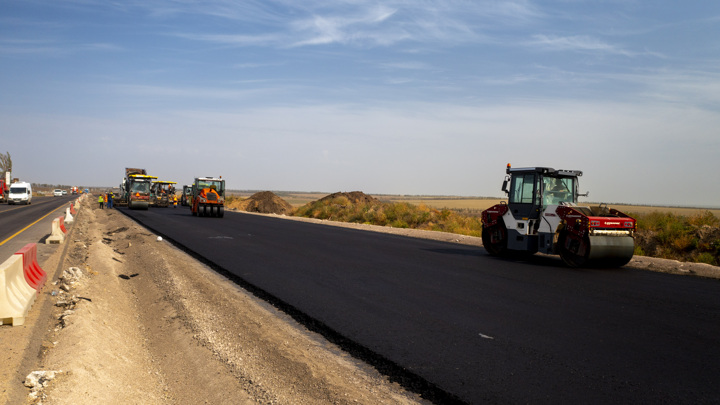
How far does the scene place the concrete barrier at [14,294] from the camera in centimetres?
707

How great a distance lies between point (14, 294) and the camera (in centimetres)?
745

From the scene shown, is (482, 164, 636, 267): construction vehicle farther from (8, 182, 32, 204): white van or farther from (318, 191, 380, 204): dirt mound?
(8, 182, 32, 204): white van

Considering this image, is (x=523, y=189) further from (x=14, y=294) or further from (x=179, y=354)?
(x=14, y=294)

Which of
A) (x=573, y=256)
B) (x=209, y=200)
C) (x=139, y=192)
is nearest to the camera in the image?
(x=573, y=256)

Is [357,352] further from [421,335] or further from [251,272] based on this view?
[251,272]

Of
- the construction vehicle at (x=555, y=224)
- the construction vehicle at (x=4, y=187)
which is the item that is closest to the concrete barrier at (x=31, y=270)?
the construction vehicle at (x=555, y=224)

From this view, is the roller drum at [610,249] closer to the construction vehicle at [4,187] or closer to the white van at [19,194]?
the white van at [19,194]

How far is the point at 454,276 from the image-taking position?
11.7m

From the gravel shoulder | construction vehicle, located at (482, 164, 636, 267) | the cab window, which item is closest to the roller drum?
construction vehicle, located at (482, 164, 636, 267)

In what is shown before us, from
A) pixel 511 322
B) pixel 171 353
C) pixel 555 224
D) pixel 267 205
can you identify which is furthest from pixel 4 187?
pixel 511 322

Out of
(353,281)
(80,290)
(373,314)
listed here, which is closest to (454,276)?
(353,281)

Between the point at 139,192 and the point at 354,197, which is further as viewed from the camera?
the point at 354,197

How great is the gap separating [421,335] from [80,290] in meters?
6.51

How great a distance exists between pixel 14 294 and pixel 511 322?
285 inches
